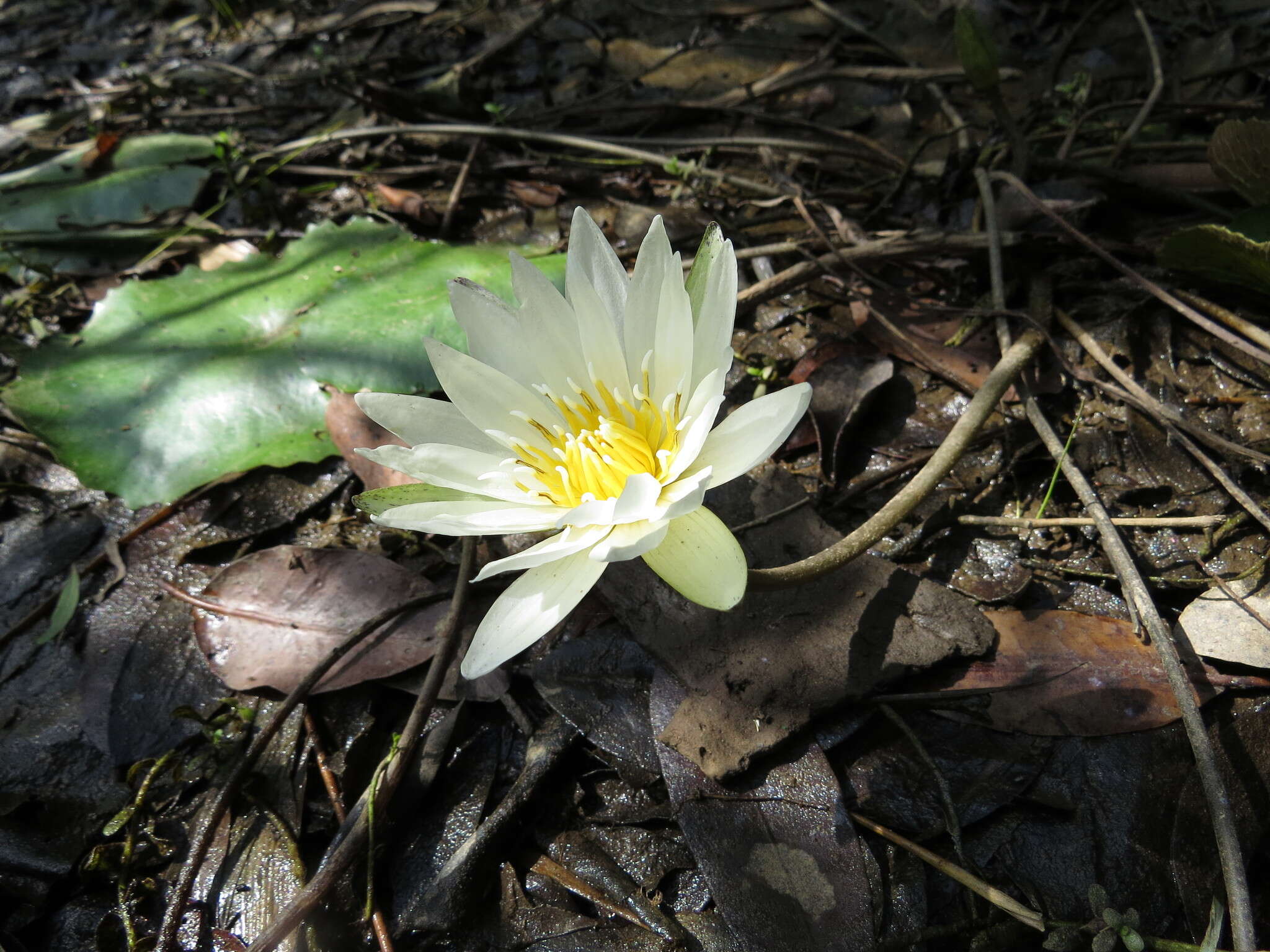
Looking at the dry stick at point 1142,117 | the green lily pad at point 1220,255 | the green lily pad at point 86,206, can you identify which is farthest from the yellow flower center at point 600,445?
the green lily pad at point 86,206

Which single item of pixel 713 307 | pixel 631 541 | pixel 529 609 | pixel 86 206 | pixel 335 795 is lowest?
pixel 335 795

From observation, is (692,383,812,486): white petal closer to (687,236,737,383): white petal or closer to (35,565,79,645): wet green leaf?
(687,236,737,383): white petal

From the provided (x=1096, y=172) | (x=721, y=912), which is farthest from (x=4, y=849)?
(x=1096, y=172)

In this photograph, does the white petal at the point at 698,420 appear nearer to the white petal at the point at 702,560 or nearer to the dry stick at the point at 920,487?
the white petal at the point at 702,560

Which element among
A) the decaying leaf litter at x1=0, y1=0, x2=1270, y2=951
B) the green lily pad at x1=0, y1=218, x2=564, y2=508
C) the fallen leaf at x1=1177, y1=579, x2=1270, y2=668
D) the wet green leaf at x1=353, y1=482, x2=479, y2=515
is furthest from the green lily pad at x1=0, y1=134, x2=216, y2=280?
the fallen leaf at x1=1177, y1=579, x2=1270, y2=668

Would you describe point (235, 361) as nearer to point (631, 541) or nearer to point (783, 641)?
point (631, 541)

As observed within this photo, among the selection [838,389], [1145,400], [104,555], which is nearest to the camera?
[1145,400]

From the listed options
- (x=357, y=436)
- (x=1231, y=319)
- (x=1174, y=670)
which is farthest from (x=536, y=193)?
(x=1174, y=670)
